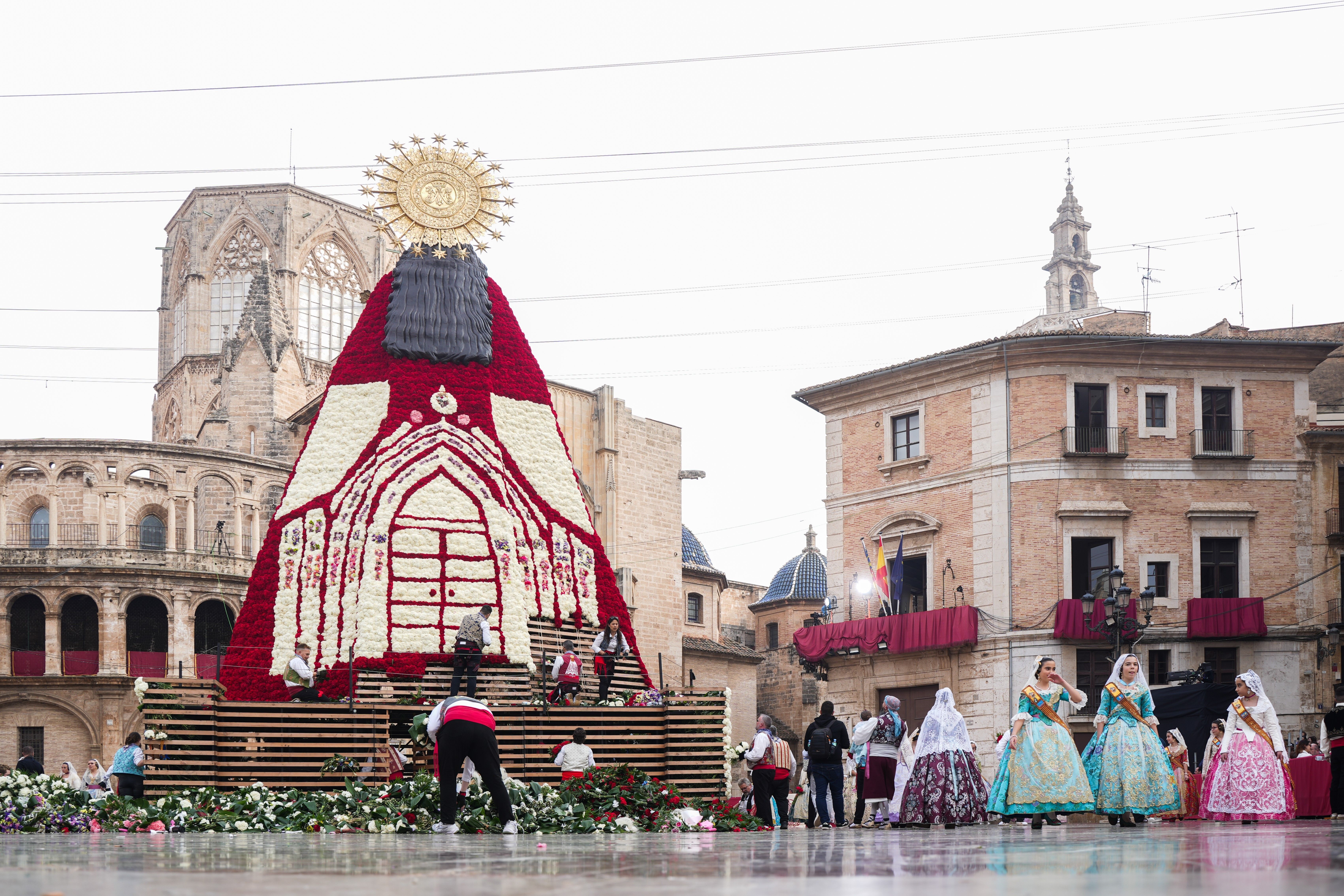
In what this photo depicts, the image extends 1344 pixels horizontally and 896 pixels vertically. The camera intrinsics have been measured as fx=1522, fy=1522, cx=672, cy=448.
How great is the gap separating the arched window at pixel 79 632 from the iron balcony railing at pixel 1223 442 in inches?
1117

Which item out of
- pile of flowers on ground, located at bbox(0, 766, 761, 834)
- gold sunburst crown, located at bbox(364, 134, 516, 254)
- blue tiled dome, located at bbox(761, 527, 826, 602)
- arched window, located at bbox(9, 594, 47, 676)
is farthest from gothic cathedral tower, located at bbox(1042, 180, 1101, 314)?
pile of flowers on ground, located at bbox(0, 766, 761, 834)

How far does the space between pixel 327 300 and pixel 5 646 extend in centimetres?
2372

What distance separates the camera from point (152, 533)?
43.7 m

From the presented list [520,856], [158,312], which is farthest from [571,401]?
[520,856]

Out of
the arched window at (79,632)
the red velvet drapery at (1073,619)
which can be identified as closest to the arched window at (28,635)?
the arched window at (79,632)

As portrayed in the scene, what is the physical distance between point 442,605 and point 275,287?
39.2 m

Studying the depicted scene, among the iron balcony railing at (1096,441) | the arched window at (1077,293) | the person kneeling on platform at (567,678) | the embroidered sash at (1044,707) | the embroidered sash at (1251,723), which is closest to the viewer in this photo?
the embroidered sash at (1044,707)

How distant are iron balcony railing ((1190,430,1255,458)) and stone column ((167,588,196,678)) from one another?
25809 mm

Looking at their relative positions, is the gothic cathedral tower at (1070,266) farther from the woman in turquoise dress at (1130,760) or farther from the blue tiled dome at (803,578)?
the woman in turquoise dress at (1130,760)

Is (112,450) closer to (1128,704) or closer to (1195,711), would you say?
(1195,711)

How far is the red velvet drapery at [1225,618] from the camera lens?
31328 mm

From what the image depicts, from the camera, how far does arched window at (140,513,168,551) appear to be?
1710 inches

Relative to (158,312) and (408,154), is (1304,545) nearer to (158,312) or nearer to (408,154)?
(408,154)

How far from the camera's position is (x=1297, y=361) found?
33.6 meters
